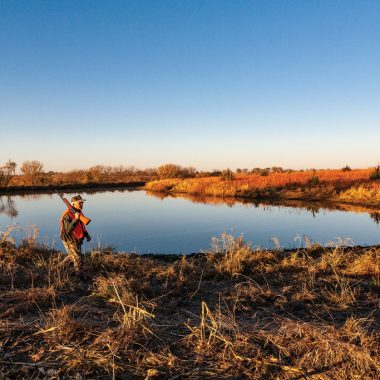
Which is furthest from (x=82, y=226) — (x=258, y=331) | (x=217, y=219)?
(x=217, y=219)

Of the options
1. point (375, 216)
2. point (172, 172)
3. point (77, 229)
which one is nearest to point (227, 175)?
point (172, 172)

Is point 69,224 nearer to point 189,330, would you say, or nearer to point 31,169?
point 189,330

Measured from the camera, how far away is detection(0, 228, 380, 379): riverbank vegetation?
3.33 metres

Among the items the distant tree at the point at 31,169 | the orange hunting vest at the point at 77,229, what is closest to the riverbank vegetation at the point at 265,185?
the distant tree at the point at 31,169

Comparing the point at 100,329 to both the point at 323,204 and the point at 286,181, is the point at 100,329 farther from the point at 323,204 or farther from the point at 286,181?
the point at 286,181

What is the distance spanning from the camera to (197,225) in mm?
16375

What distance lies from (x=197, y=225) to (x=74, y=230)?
404 inches

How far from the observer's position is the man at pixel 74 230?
6371mm

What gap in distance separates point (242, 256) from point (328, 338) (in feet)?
12.7

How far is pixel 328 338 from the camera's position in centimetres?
365

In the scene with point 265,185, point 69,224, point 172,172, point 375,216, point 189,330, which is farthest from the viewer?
point 172,172

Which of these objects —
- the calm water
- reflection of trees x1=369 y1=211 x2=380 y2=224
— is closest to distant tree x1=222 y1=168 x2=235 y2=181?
the calm water

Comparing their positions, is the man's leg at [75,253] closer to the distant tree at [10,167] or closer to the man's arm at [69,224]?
the man's arm at [69,224]

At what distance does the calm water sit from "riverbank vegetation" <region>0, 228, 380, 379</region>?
4.54 m
